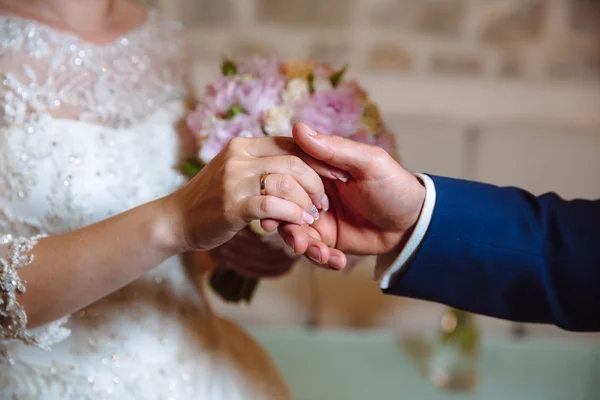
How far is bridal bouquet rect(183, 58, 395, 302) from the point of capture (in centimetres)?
87

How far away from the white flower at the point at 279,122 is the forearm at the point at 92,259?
23 cm

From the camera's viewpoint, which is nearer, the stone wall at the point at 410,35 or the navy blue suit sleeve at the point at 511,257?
the navy blue suit sleeve at the point at 511,257

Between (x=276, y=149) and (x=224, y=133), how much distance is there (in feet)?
0.73

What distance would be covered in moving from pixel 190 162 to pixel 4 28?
330mm

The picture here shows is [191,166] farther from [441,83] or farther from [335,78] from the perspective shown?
[441,83]

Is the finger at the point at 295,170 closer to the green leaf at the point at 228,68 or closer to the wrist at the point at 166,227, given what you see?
the wrist at the point at 166,227

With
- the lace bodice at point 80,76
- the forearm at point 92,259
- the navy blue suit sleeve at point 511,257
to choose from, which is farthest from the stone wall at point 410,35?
the forearm at point 92,259

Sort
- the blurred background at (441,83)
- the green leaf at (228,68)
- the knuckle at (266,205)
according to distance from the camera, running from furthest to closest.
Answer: the blurred background at (441,83) → the green leaf at (228,68) → the knuckle at (266,205)

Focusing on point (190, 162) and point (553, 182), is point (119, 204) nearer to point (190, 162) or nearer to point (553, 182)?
point (190, 162)

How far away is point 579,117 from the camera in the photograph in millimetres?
1661

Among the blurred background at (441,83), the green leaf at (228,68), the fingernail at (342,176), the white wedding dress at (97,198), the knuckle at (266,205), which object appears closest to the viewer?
the knuckle at (266,205)

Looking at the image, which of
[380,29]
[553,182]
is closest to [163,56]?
[380,29]

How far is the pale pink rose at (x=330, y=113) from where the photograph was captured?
87 centimetres

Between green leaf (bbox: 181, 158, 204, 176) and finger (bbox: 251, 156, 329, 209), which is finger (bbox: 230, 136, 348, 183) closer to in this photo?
finger (bbox: 251, 156, 329, 209)
